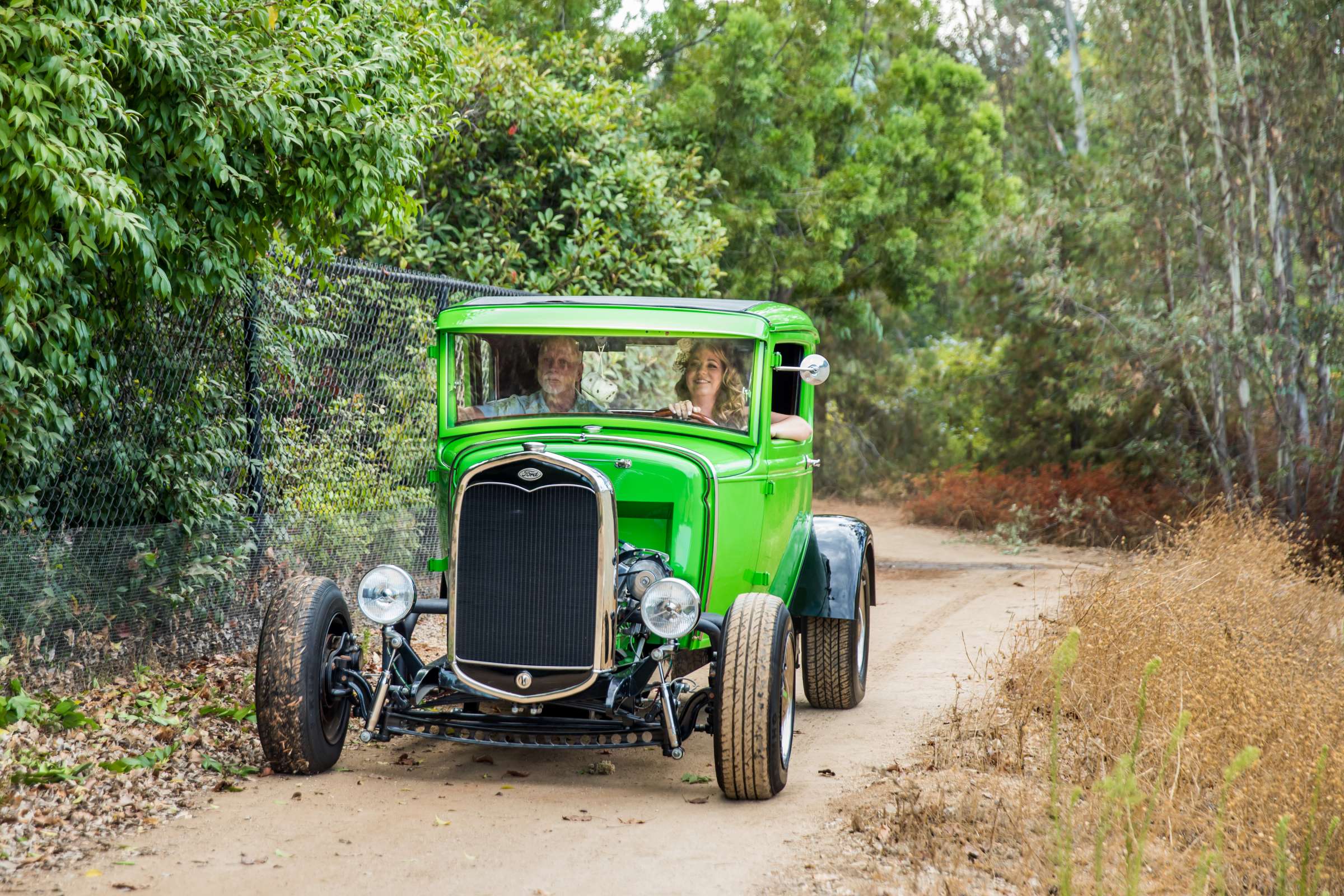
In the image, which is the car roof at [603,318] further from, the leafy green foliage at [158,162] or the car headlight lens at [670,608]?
the car headlight lens at [670,608]

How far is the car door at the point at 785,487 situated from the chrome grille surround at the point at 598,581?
972 millimetres

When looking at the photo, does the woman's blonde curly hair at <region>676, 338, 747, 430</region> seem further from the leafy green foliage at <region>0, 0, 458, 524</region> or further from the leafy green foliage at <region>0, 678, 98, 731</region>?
the leafy green foliage at <region>0, 678, 98, 731</region>

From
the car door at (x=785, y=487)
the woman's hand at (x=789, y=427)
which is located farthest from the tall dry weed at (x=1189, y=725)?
the woman's hand at (x=789, y=427)

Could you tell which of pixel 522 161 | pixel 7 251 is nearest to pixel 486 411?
pixel 7 251

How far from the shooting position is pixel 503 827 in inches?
180

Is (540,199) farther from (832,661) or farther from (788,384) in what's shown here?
(832,661)

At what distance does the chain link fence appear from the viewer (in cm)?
613

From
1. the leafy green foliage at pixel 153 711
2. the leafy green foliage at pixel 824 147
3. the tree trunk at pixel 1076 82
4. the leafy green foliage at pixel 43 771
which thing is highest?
the tree trunk at pixel 1076 82

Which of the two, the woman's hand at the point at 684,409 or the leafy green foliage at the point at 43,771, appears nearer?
the leafy green foliage at the point at 43,771

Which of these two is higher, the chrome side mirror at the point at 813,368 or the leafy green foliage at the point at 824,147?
the leafy green foliage at the point at 824,147

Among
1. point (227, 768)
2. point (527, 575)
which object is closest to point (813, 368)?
point (527, 575)

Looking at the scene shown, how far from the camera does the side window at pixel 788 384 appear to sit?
253 inches

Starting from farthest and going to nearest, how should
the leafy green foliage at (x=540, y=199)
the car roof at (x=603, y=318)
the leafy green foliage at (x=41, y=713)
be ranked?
the leafy green foliage at (x=540, y=199) < the car roof at (x=603, y=318) < the leafy green foliage at (x=41, y=713)

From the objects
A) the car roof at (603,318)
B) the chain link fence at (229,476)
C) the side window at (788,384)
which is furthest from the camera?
the side window at (788,384)
